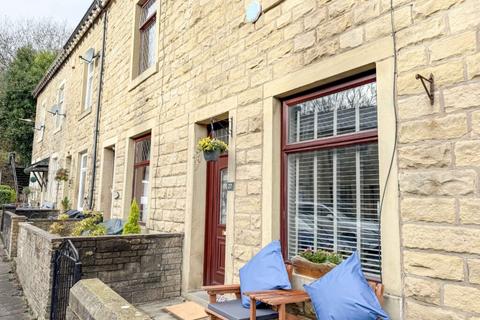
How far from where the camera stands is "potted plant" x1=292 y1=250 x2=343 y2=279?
3.31 metres

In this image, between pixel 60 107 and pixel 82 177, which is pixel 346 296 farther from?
pixel 60 107

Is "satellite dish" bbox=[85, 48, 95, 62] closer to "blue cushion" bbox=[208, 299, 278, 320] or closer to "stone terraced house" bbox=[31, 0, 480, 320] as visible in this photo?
"stone terraced house" bbox=[31, 0, 480, 320]

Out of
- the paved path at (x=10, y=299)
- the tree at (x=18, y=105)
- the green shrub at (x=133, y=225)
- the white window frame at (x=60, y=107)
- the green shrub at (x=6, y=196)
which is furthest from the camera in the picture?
the tree at (x=18, y=105)

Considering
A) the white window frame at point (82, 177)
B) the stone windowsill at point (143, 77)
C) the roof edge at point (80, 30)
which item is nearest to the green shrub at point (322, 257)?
the stone windowsill at point (143, 77)

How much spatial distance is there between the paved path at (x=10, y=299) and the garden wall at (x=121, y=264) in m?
0.16

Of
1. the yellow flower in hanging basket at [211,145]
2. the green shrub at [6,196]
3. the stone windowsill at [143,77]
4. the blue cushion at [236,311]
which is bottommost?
the blue cushion at [236,311]

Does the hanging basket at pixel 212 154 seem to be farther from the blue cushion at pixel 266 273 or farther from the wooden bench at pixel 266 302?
the wooden bench at pixel 266 302

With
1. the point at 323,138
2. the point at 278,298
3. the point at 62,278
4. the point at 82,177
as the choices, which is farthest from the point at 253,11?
the point at 82,177

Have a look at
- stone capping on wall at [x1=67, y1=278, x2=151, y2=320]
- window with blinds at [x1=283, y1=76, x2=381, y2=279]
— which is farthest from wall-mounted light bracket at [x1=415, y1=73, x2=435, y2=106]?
stone capping on wall at [x1=67, y1=278, x2=151, y2=320]

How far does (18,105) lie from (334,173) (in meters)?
26.8

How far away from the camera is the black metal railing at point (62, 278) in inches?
170

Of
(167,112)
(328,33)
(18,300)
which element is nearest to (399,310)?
(328,33)

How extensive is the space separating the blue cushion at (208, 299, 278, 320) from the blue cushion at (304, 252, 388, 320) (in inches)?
23.5

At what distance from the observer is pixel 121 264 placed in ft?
16.9
